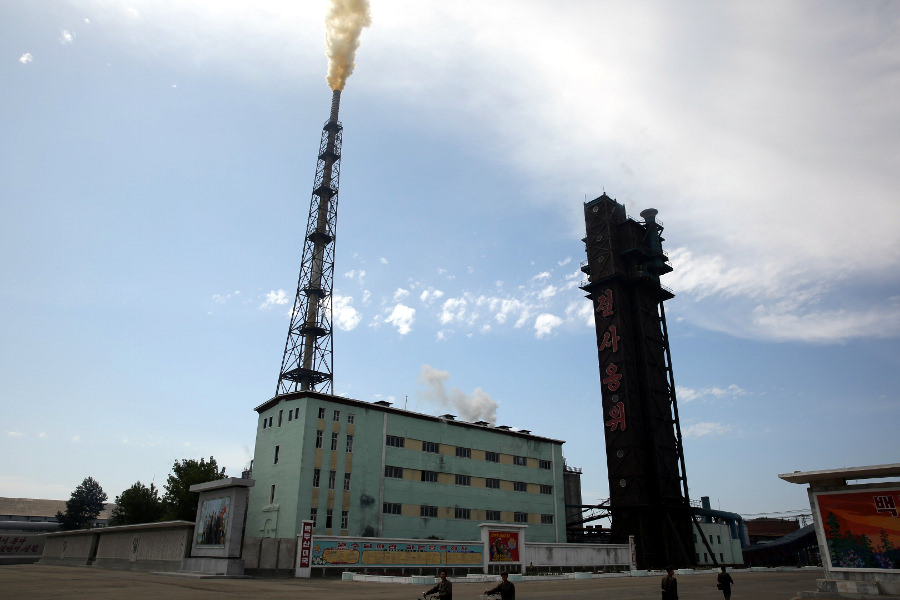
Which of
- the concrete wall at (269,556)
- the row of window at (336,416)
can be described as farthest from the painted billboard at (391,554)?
the row of window at (336,416)

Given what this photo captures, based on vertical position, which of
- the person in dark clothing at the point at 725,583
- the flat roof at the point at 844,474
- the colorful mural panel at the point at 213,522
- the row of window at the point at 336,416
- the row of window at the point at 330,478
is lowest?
the person in dark clothing at the point at 725,583

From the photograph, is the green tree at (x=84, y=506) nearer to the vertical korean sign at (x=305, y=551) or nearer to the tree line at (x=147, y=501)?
the tree line at (x=147, y=501)

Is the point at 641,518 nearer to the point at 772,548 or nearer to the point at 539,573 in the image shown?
the point at 539,573

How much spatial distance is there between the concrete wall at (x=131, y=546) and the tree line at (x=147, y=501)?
8352mm

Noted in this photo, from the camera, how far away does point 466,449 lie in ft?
191

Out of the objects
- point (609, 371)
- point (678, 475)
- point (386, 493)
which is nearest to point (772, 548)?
point (678, 475)

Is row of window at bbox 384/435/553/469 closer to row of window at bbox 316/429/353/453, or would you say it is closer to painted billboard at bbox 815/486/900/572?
row of window at bbox 316/429/353/453

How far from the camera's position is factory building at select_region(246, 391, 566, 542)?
4722cm

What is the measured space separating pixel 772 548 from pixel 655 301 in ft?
124

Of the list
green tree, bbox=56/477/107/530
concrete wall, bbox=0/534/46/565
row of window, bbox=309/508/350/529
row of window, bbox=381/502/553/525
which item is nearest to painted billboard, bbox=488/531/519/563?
row of window, bbox=381/502/553/525

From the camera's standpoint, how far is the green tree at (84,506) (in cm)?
9525

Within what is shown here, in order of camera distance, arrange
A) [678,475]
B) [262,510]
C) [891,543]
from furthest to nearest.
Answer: [678,475] → [262,510] → [891,543]

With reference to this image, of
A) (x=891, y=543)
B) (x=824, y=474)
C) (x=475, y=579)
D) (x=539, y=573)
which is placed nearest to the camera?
(x=891, y=543)

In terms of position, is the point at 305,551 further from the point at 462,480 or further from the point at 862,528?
the point at 862,528
